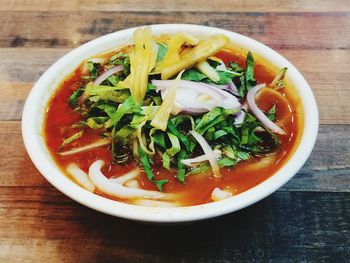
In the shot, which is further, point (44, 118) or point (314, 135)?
point (44, 118)

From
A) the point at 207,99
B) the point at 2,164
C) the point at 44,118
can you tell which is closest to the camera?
the point at 207,99

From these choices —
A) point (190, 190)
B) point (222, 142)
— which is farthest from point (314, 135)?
point (190, 190)

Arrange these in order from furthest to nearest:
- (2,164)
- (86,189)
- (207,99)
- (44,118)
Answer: (2,164) → (44,118) → (207,99) → (86,189)

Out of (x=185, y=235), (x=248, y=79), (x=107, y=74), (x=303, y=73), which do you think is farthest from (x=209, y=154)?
(x=303, y=73)

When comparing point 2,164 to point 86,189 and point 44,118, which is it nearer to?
point 44,118

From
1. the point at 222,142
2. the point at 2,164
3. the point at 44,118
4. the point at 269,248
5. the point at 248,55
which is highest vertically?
the point at 248,55

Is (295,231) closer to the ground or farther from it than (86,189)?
closer to the ground

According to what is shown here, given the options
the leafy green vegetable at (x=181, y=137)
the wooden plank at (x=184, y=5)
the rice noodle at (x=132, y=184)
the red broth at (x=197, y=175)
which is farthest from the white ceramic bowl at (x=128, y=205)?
the wooden plank at (x=184, y=5)
